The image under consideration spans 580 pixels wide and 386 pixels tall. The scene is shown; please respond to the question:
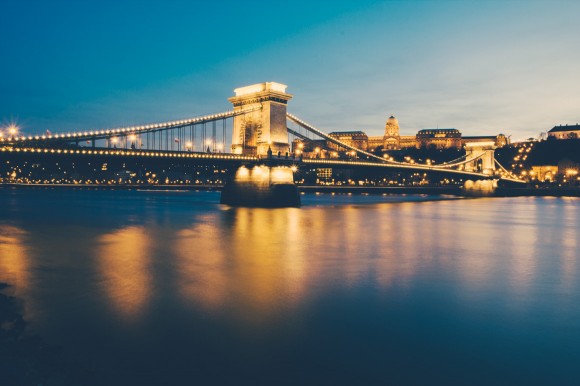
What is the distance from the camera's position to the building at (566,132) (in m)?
159

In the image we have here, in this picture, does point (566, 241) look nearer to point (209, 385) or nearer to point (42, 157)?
point (209, 385)

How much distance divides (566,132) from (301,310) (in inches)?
7191

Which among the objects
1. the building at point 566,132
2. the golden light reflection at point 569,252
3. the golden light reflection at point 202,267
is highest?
the building at point 566,132

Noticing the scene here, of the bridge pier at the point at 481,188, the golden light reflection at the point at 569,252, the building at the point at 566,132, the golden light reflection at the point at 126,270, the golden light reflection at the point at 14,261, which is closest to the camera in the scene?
the golden light reflection at the point at 126,270

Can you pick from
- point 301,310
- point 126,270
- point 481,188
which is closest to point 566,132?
point 481,188

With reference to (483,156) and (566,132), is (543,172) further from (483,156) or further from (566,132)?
(483,156)

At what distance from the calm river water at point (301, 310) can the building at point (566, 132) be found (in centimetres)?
15911

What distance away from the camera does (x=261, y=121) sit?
4966cm

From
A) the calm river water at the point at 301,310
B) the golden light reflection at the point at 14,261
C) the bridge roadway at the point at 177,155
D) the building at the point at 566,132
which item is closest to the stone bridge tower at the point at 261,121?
the bridge roadway at the point at 177,155

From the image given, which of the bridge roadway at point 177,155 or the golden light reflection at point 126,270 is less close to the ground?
the bridge roadway at point 177,155

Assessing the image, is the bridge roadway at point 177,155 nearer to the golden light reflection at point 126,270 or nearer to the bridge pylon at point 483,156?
the golden light reflection at point 126,270

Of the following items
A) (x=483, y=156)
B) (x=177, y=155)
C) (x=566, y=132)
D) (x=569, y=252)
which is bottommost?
(x=569, y=252)

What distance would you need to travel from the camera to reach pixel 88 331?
9.45m

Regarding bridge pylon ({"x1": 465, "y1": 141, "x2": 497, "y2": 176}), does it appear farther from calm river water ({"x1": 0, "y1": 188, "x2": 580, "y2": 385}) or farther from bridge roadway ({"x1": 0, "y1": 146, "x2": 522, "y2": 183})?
calm river water ({"x1": 0, "y1": 188, "x2": 580, "y2": 385})
